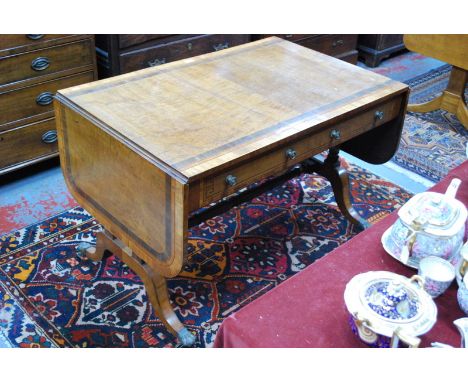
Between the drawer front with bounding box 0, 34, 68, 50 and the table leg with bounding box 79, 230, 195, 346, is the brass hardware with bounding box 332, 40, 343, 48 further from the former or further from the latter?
the table leg with bounding box 79, 230, 195, 346

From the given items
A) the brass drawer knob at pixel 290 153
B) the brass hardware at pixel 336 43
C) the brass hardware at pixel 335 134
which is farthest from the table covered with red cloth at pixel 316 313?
the brass hardware at pixel 336 43

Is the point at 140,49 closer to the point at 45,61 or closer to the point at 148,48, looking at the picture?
the point at 148,48

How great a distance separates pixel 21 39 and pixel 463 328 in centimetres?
217

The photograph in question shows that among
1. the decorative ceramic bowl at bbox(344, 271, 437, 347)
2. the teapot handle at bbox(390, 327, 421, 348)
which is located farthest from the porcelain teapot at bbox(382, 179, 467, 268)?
the teapot handle at bbox(390, 327, 421, 348)

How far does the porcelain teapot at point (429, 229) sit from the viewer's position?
1370 mm

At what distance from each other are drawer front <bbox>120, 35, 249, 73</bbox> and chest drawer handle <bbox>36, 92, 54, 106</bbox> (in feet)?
1.31

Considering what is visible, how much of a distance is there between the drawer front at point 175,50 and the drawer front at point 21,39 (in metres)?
0.42

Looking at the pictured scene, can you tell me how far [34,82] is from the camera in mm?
2736

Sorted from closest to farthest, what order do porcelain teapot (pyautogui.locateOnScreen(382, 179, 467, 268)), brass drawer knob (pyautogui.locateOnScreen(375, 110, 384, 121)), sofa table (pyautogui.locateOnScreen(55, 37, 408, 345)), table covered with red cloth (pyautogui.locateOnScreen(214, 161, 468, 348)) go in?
1. table covered with red cloth (pyautogui.locateOnScreen(214, 161, 468, 348))
2. porcelain teapot (pyautogui.locateOnScreen(382, 179, 467, 268))
3. sofa table (pyautogui.locateOnScreen(55, 37, 408, 345))
4. brass drawer knob (pyautogui.locateOnScreen(375, 110, 384, 121))

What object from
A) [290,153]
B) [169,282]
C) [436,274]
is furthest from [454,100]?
[436,274]

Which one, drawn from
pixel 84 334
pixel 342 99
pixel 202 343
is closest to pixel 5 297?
pixel 84 334

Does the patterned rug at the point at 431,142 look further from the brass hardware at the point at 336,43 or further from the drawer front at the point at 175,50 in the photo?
the drawer front at the point at 175,50

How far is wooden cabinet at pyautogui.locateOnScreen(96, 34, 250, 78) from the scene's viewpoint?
9.77ft

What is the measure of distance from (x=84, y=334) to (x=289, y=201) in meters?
1.19
